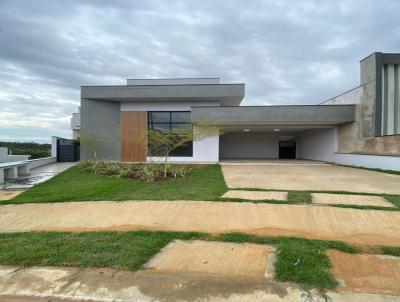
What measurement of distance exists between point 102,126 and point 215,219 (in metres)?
18.1

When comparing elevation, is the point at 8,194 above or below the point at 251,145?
below

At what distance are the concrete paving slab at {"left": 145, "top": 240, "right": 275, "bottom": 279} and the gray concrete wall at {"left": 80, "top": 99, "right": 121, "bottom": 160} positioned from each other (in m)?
18.4

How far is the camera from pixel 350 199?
8.55 m

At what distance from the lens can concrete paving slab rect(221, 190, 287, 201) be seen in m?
8.70

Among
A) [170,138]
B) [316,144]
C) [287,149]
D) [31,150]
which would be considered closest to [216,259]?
[170,138]

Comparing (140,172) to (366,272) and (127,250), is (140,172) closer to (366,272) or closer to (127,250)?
(127,250)

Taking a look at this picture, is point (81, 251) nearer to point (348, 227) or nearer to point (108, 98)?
point (348, 227)

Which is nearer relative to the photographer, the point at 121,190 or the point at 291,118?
the point at 121,190

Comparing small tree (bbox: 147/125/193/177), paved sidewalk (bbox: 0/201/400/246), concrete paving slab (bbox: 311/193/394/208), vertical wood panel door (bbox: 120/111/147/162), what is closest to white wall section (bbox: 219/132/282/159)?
vertical wood panel door (bbox: 120/111/147/162)

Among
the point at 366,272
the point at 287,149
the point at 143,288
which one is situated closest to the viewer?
the point at 143,288

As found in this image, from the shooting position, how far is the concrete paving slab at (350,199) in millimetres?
8023

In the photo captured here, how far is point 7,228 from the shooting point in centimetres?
654

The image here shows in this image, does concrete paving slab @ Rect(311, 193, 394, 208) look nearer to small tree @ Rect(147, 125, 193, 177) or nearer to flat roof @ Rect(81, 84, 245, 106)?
small tree @ Rect(147, 125, 193, 177)

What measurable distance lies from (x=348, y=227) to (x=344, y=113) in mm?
15773
